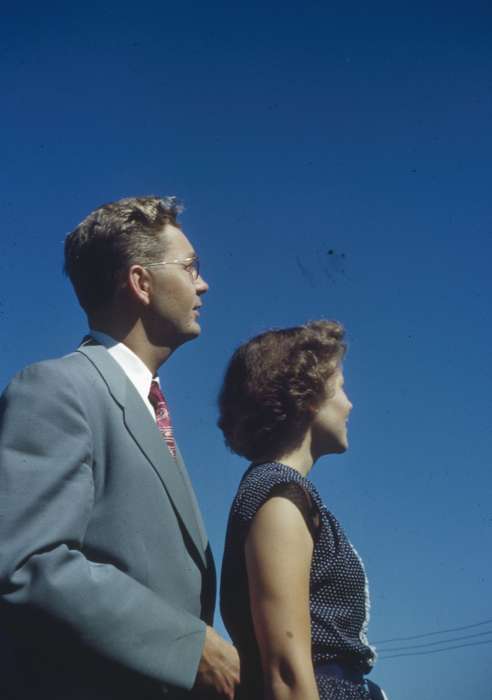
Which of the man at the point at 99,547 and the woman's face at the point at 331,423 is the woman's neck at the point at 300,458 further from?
the man at the point at 99,547

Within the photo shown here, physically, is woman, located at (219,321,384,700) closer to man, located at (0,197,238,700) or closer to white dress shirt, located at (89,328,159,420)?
man, located at (0,197,238,700)

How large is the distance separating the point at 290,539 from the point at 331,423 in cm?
70

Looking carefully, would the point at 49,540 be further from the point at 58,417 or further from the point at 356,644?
the point at 356,644

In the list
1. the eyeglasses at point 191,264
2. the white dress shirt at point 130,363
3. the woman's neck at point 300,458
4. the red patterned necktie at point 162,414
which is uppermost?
the eyeglasses at point 191,264

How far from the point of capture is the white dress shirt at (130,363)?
3.24m

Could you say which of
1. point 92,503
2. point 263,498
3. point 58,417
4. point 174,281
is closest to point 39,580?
point 92,503

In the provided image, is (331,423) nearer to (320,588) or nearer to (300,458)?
(300,458)

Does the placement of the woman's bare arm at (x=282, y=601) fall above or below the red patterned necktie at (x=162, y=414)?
below

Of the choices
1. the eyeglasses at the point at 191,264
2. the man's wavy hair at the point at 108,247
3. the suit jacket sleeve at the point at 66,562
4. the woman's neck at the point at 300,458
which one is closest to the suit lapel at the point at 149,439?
the suit jacket sleeve at the point at 66,562

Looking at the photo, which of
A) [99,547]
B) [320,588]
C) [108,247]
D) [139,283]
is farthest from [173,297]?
[320,588]

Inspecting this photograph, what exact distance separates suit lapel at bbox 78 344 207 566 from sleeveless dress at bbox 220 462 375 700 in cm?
15

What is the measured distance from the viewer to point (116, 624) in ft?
7.79

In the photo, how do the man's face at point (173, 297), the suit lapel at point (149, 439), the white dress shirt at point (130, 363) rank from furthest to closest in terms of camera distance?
the man's face at point (173, 297)
the white dress shirt at point (130, 363)
the suit lapel at point (149, 439)

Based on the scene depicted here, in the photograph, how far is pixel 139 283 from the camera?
350 centimetres
